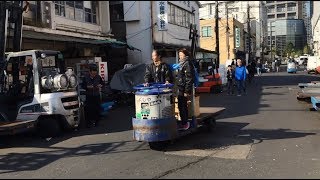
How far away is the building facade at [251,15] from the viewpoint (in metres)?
74.1

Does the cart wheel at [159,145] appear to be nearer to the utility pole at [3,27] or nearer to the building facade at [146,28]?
the utility pole at [3,27]

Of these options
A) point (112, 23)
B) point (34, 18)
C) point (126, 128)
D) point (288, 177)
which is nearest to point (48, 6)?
point (34, 18)

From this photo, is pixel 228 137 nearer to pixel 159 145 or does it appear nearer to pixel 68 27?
pixel 159 145

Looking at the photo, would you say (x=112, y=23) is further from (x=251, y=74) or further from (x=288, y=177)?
(x=288, y=177)

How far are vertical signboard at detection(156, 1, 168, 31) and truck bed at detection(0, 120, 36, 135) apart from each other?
2151 cm

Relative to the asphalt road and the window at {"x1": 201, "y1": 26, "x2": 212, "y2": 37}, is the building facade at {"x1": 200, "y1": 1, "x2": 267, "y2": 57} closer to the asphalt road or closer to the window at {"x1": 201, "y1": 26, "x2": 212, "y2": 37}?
the window at {"x1": 201, "y1": 26, "x2": 212, "y2": 37}

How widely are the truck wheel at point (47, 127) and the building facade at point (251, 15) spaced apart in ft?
189

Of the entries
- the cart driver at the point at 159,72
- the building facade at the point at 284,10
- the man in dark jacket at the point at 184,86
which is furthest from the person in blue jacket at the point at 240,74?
the building facade at the point at 284,10

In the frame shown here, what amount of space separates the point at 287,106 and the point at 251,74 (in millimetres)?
20043

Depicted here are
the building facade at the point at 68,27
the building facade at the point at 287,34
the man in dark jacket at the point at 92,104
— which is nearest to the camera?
the man in dark jacket at the point at 92,104

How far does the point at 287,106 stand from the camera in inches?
692

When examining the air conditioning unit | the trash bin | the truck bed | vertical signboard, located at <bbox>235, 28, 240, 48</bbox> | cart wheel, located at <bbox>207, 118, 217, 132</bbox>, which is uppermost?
vertical signboard, located at <bbox>235, 28, 240, 48</bbox>

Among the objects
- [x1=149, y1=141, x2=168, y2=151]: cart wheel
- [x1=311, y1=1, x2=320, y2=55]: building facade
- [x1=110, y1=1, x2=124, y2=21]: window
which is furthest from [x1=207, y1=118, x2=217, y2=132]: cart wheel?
[x1=311, y1=1, x2=320, y2=55]: building facade

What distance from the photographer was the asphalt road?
749 centimetres
